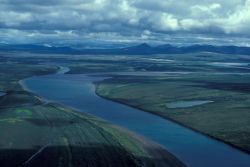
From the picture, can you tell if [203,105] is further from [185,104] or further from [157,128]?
[157,128]

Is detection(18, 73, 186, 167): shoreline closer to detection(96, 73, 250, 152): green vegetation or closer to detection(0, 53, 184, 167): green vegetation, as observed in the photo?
detection(0, 53, 184, 167): green vegetation

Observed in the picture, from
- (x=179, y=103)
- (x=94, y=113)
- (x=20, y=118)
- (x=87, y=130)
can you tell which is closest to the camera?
(x=87, y=130)

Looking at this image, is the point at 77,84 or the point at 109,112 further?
the point at 77,84

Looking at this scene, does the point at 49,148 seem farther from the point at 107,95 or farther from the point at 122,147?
the point at 107,95

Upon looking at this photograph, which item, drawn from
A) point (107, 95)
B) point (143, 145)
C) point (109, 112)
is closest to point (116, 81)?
point (107, 95)

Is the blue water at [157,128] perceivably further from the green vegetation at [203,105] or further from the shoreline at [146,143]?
the green vegetation at [203,105]

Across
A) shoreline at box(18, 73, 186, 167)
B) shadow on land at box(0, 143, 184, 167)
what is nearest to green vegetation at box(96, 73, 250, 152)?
shoreline at box(18, 73, 186, 167)

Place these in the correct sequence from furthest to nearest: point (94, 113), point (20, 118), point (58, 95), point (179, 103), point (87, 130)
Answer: point (58, 95)
point (179, 103)
point (94, 113)
point (20, 118)
point (87, 130)
